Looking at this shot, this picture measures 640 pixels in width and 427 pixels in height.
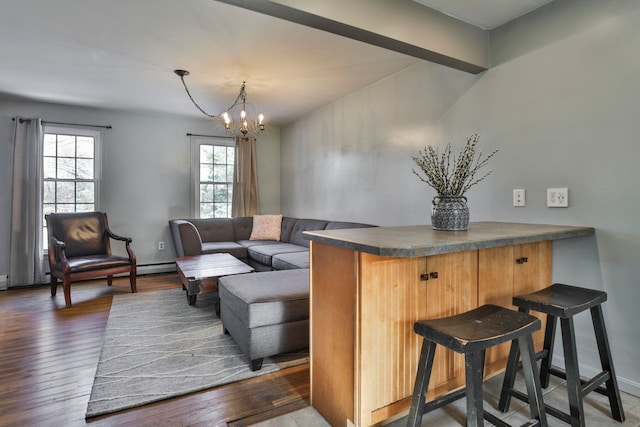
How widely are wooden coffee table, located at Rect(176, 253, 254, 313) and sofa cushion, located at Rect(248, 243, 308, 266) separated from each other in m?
0.42

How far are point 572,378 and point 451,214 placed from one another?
88 centimetres

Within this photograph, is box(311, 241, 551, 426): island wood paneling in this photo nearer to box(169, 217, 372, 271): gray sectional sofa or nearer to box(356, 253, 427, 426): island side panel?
box(356, 253, 427, 426): island side panel

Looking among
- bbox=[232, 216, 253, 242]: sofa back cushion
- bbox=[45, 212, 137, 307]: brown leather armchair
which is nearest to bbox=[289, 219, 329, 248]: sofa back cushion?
bbox=[232, 216, 253, 242]: sofa back cushion

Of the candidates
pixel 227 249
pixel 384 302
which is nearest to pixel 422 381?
pixel 384 302

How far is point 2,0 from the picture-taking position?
2.11 m

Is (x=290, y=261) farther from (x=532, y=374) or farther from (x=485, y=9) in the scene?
(x=485, y=9)

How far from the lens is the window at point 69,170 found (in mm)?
4508

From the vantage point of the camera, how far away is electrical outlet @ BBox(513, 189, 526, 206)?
7.33 feet

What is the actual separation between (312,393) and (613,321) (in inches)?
66.9

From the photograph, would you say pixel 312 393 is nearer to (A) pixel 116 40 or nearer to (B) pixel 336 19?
(B) pixel 336 19

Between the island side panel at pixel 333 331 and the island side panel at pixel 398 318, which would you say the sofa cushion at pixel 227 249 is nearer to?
the island side panel at pixel 333 331

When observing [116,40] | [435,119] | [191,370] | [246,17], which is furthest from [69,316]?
[435,119]

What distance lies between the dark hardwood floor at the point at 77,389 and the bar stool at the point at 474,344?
735mm

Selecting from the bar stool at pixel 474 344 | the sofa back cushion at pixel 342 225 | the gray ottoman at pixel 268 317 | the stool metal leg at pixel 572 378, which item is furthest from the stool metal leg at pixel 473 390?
the sofa back cushion at pixel 342 225
